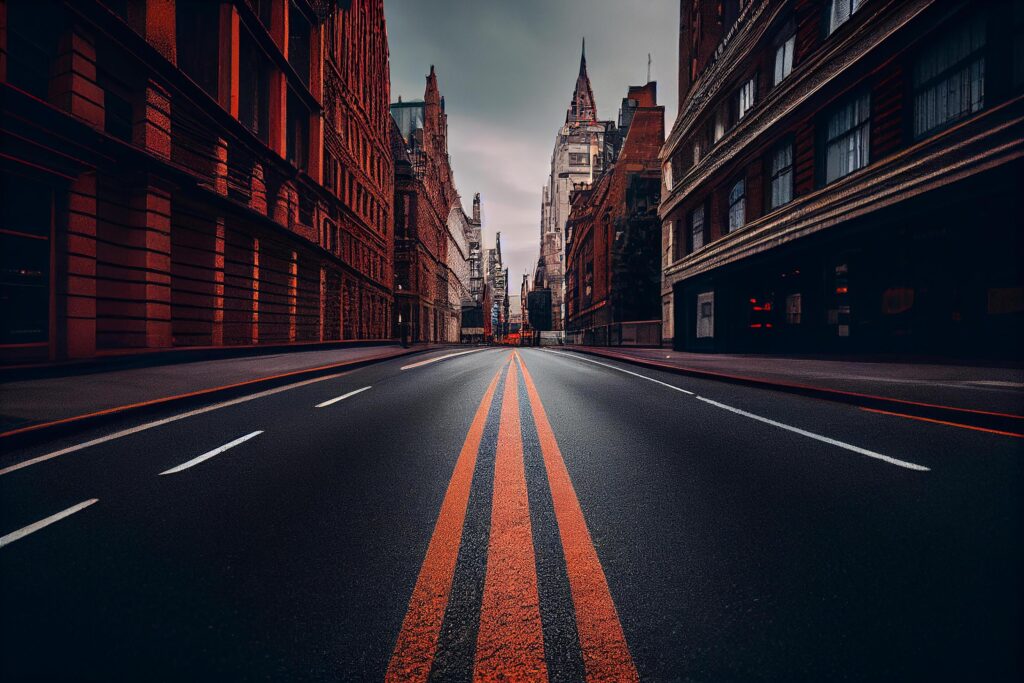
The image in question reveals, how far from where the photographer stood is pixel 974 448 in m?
3.74

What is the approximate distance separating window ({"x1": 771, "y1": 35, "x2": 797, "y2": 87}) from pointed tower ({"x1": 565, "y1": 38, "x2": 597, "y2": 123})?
428 ft

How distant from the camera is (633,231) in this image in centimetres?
3553

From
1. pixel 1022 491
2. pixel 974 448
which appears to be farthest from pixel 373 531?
pixel 974 448

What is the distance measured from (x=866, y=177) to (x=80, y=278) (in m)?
20.5

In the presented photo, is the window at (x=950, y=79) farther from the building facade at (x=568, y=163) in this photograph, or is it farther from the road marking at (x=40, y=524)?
the building facade at (x=568, y=163)

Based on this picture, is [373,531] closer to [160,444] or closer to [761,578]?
[761,578]

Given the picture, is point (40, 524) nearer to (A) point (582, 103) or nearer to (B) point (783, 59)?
(B) point (783, 59)

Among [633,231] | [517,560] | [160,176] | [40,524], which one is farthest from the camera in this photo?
[633,231]

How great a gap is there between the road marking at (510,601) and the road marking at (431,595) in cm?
18

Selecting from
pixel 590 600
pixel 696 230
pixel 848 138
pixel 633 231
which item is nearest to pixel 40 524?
pixel 590 600

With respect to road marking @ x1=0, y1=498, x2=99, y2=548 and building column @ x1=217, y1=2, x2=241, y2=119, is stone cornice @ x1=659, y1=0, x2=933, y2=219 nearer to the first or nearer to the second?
road marking @ x1=0, y1=498, x2=99, y2=548

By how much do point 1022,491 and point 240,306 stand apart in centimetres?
1962

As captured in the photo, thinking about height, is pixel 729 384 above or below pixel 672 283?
below

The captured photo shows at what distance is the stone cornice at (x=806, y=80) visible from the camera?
10172mm
